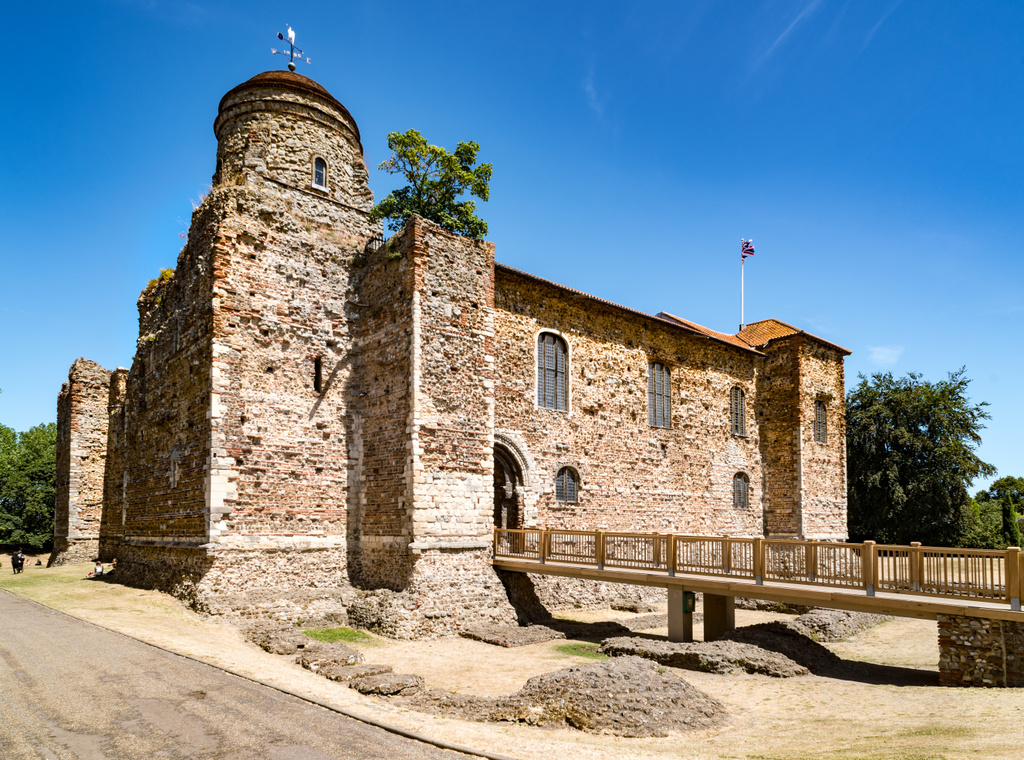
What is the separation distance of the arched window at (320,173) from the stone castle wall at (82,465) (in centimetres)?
1668

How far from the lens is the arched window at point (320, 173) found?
19061mm

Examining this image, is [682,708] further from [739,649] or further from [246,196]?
[246,196]

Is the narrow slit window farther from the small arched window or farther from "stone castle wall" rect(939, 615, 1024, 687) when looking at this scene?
"stone castle wall" rect(939, 615, 1024, 687)

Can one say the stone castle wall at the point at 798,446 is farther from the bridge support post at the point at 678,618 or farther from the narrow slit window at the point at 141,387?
the narrow slit window at the point at 141,387

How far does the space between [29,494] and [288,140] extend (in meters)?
34.1

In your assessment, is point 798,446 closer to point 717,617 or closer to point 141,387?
point 717,617

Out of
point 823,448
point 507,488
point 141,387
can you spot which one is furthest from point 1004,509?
point 141,387

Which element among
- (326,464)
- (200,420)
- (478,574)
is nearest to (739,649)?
(478,574)

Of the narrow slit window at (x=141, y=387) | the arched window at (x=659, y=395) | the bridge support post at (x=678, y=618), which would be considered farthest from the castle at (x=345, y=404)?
the bridge support post at (x=678, y=618)

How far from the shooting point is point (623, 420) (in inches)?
908

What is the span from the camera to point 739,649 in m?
12.9

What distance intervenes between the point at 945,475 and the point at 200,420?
1303 inches

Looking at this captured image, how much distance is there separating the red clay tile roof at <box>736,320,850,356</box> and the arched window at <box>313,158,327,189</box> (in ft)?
63.1

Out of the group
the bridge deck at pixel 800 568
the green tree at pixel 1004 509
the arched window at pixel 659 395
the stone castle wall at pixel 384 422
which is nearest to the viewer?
the bridge deck at pixel 800 568
